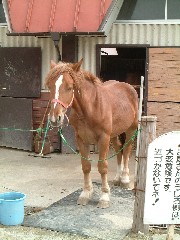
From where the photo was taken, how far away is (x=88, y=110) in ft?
21.8

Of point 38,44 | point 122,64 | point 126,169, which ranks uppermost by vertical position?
point 38,44

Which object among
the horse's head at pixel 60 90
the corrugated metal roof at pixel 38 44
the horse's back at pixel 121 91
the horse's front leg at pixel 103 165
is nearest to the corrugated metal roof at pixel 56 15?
the corrugated metal roof at pixel 38 44

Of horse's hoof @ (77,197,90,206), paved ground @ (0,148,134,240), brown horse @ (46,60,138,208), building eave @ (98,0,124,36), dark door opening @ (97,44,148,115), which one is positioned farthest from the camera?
dark door opening @ (97,44,148,115)

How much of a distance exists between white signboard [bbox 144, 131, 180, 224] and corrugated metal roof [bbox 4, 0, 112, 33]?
578 cm

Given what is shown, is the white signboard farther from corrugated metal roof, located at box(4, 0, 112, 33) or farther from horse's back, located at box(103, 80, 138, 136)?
corrugated metal roof, located at box(4, 0, 112, 33)

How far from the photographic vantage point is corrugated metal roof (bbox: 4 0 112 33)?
1039cm

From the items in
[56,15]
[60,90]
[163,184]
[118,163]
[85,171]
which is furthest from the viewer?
[56,15]

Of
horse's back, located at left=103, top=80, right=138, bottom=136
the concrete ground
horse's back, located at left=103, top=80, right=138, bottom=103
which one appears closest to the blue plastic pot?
the concrete ground

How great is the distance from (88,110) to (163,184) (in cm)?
198

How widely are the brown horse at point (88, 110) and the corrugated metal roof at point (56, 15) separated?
3035mm

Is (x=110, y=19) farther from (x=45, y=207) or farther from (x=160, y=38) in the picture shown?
(x=45, y=207)

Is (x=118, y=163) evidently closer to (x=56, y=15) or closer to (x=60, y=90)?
(x=60, y=90)

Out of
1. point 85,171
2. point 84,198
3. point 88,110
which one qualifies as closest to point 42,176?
point 85,171

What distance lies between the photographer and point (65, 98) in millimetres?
6062
